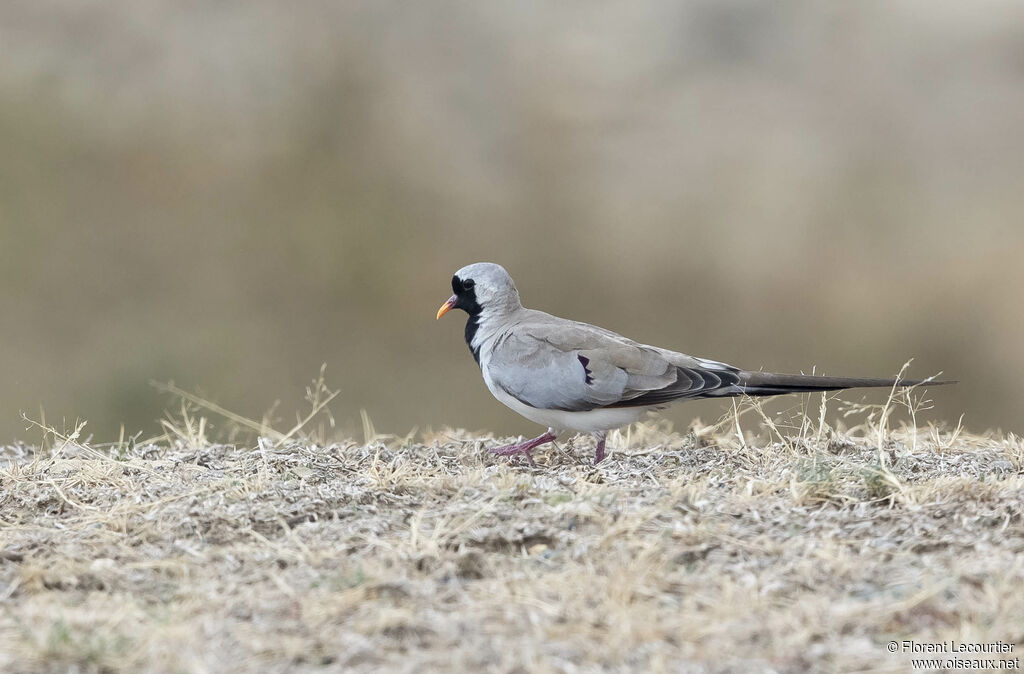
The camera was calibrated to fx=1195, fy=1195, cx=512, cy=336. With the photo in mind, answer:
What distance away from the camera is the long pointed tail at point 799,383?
4.85 m

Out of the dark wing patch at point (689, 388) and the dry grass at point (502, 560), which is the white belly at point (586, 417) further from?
the dry grass at point (502, 560)

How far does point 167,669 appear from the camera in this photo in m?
2.73

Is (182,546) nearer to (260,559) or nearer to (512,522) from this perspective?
(260,559)

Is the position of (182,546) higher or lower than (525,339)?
lower

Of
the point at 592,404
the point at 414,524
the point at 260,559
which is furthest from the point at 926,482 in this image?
the point at 260,559

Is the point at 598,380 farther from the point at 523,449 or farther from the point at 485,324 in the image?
the point at 485,324

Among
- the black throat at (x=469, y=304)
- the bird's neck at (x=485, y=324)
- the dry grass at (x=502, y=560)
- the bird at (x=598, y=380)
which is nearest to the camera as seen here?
the dry grass at (x=502, y=560)

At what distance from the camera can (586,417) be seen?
16.4 feet

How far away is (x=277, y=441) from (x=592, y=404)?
4.71ft

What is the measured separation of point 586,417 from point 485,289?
947mm

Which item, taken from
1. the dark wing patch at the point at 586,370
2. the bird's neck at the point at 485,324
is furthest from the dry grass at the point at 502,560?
the bird's neck at the point at 485,324

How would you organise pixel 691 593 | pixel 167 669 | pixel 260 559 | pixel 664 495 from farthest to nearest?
pixel 664 495 < pixel 260 559 < pixel 691 593 < pixel 167 669

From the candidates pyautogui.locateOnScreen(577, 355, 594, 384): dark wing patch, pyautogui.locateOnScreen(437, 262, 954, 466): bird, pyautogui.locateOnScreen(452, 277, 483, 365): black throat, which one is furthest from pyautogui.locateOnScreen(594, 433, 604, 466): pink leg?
pyautogui.locateOnScreen(452, 277, 483, 365): black throat

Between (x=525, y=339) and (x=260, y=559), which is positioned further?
(x=525, y=339)
